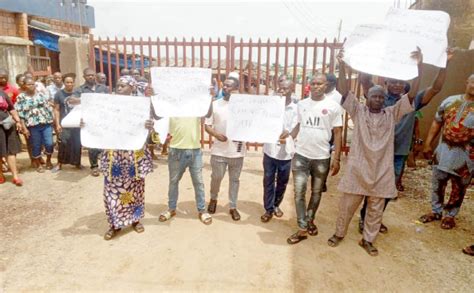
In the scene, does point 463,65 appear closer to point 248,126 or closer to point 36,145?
point 248,126

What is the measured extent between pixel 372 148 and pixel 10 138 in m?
5.39

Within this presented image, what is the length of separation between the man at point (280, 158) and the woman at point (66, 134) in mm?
3761

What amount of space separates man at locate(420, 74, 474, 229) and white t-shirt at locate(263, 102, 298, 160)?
1.67 m

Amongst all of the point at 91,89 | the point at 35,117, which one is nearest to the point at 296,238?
the point at 91,89

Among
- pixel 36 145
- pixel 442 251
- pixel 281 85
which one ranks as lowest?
pixel 442 251

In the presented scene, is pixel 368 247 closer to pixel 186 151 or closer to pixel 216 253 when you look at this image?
pixel 216 253

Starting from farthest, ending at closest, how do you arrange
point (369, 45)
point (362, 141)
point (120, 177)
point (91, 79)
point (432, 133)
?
1. point (91, 79)
2. point (432, 133)
3. point (120, 177)
4. point (362, 141)
5. point (369, 45)

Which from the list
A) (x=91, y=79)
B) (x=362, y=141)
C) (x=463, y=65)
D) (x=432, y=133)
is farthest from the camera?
(x=463, y=65)

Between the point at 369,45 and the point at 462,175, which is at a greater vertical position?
the point at 369,45

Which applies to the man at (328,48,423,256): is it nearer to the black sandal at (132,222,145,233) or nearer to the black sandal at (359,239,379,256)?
the black sandal at (359,239,379,256)

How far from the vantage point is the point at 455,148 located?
4.09 m

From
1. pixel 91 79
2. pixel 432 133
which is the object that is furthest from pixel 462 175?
pixel 91 79

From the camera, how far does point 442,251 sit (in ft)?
12.3

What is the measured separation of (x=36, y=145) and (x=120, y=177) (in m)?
3.37
